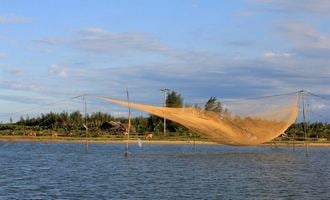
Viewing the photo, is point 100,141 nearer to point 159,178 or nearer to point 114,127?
point 114,127

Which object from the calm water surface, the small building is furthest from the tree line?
the calm water surface

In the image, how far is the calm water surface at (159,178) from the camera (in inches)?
797

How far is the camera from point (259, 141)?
118ft

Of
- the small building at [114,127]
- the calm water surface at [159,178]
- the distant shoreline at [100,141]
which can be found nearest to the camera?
the calm water surface at [159,178]

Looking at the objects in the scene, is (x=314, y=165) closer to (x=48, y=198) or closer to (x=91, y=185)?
(x=91, y=185)

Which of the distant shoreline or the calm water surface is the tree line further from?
the calm water surface

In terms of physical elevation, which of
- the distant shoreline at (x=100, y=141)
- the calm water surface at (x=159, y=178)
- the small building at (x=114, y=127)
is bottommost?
the calm water surface at (x=159, y=178)

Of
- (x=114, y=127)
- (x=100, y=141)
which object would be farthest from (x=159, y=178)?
(x=114, y=127)

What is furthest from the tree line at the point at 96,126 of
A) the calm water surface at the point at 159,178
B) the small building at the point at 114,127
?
the calm water surface at the point at 159,178

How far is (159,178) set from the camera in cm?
2533

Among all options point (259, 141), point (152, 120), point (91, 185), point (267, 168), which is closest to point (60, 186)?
point (91, 185)

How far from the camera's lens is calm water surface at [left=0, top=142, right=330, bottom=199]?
20.2m

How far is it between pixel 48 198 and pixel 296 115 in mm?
20364

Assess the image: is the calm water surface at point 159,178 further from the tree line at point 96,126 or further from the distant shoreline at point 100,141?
the tree line at point 96,126
